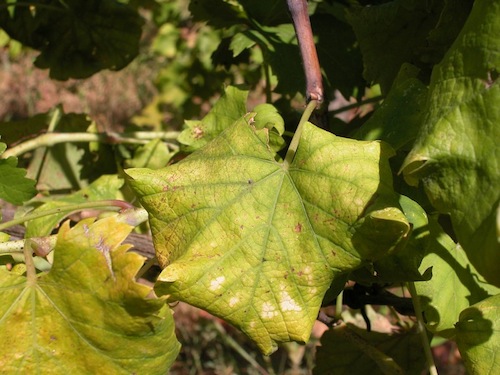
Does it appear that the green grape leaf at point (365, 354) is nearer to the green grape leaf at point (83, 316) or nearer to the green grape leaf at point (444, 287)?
the green grape leaf at point (444, 287)

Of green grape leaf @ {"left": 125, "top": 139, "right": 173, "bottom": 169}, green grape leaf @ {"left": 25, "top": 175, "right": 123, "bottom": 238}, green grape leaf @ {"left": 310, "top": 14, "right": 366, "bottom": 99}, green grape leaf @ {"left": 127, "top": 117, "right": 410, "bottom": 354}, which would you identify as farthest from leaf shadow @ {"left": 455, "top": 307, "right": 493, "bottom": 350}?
green grape leaf @ {"left": 125, "top": 139, "right": 173, "bottom": 169}

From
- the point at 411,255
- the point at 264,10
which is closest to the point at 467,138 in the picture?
the point at 411,255

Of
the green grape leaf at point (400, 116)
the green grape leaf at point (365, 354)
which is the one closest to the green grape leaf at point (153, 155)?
the green grape leaf at point (365, 354)

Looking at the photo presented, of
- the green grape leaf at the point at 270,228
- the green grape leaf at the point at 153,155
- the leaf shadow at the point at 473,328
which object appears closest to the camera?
the green grape leaf at the point at 270,228

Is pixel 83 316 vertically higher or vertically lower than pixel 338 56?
lower

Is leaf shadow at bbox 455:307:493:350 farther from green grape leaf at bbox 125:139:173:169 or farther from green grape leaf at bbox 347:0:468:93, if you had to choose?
green grape leaf at bbox 125:139:173:169

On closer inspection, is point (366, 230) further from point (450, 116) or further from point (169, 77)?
point (169, 77)

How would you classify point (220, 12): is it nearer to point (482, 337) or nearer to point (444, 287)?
point (444, 287)
